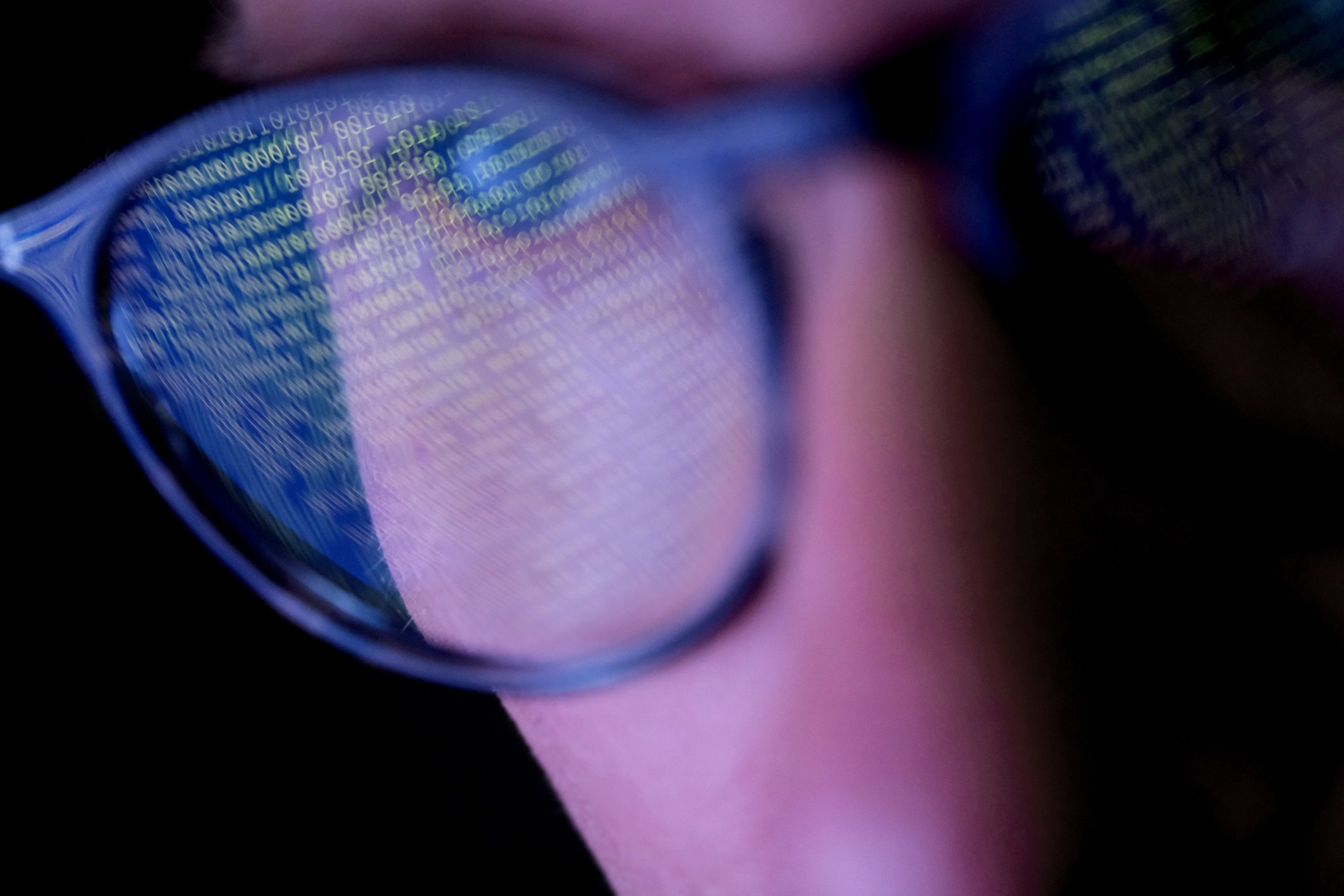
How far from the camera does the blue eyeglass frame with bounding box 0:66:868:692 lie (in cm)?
40

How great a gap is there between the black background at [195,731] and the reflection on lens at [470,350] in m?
0.51

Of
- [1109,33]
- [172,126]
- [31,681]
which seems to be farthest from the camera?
[31,681]

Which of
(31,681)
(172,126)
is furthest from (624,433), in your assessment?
(31,681)

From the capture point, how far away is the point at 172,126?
1.55 feet

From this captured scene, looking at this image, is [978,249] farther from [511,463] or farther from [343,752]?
[343,752]

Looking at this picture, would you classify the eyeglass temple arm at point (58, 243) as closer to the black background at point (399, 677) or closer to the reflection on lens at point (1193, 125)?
the black background at point (399, 677)

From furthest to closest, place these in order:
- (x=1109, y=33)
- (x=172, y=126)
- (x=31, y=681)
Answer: (x=31, y=681), (x=172, y=126), (x=1109, y=33)

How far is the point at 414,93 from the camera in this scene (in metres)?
0.44

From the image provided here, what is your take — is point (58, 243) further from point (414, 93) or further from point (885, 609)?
point (885, 609)

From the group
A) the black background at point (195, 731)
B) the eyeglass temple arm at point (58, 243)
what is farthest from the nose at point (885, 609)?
the black background at point (195, 731)

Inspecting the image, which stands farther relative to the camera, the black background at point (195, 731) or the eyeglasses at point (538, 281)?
the black background at point (195, 731)

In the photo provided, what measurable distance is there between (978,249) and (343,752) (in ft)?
3.12

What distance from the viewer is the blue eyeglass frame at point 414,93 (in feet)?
1.31

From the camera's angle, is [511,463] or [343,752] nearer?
[511,463]
